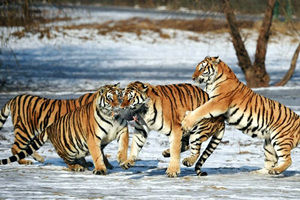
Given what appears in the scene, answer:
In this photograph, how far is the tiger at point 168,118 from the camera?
6.91 metres

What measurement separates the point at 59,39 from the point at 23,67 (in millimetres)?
4159

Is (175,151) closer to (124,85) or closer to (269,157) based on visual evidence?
(269,157)

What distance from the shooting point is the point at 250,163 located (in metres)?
8.76

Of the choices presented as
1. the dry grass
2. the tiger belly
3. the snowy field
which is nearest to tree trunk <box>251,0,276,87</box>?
the snowy field

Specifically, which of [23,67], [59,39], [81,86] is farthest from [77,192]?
[59,39]

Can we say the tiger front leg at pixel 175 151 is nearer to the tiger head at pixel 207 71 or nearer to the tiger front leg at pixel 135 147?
the tiger front leg at pixel 135 147

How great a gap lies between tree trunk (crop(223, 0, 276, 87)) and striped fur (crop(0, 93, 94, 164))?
28.2 ft

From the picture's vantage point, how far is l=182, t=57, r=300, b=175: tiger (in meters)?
7.12

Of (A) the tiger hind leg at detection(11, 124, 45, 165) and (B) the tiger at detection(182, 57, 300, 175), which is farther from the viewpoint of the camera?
(A) the tiger hind leg at detection(11, 124, 45, 165)

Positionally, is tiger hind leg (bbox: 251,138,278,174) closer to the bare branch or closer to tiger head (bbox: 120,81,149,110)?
tiger head (bbox: 120,81,149,110)

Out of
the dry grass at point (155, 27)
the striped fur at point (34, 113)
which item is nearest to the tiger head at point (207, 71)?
the striped fur at point (34, 113)

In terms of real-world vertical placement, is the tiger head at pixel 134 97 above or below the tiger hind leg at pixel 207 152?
above

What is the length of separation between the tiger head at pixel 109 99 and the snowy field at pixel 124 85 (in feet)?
2.55

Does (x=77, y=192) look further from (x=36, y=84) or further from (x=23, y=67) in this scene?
(x=23, y=67)
